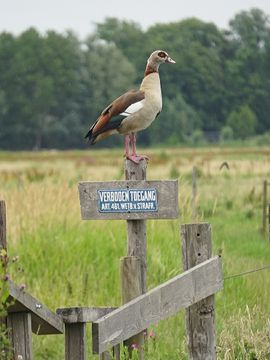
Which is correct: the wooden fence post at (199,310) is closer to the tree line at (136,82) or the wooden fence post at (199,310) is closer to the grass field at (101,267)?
the grass field at (101,267)

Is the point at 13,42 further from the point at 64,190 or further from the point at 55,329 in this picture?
the point at 55,329

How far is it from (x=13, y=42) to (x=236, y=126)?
18.2m

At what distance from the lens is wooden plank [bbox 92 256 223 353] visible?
687 centimetres

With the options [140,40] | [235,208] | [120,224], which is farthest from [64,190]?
[140,40]

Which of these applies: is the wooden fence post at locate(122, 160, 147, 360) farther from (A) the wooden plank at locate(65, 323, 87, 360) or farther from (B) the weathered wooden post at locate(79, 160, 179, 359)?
(A) the wooden plank at locate(65, 323, 87, 360)

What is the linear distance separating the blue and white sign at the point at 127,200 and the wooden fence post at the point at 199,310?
34.9 inches

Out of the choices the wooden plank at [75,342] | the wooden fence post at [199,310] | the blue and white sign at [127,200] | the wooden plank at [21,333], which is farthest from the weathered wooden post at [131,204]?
the wooden plank at [21,333]

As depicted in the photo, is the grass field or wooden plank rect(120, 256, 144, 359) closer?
wooden plank rect(120, 256, 144, 359)

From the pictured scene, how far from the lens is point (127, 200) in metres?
8.41

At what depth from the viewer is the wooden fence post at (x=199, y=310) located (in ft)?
24.5

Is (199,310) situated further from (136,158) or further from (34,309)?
(136,158)

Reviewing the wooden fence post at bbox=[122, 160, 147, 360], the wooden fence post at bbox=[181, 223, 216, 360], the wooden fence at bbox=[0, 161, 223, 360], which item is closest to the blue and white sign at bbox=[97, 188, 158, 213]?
the wooden fence at bbox=[0, 161, 223, 360]

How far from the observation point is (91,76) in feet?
339

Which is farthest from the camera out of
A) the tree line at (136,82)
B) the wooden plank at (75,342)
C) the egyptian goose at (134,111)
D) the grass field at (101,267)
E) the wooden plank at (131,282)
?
the tree line at (136,82)
